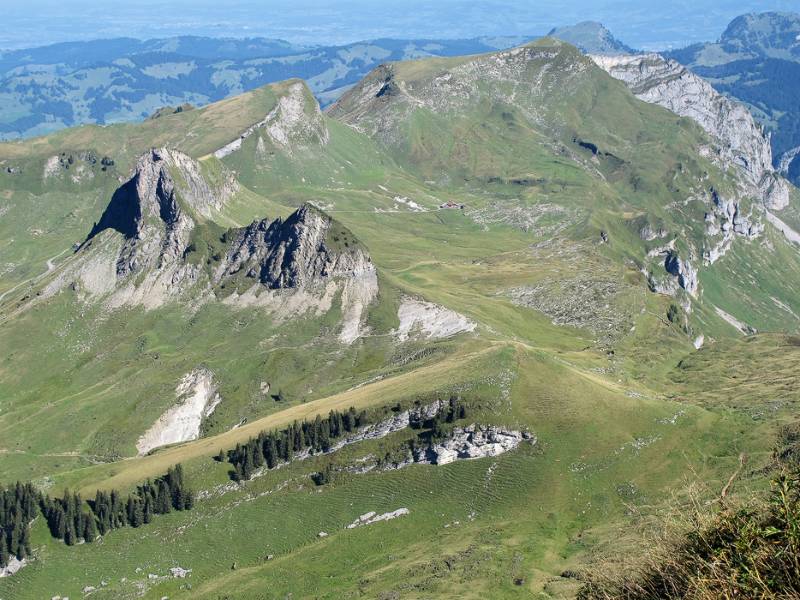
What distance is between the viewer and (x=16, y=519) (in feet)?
612

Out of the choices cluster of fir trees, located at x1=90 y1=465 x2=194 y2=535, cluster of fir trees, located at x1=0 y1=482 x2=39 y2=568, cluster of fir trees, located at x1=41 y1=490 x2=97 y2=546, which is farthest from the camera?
cluster of fir trees, located at x1=90 y1=465 x2=194 y2=535

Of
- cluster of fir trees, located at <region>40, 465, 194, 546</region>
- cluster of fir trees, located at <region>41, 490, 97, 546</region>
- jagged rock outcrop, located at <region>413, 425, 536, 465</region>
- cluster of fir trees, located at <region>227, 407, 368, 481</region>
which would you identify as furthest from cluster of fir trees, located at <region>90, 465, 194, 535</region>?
jagged rock outcrop, located at <region>413, 425, 536, 465</region>

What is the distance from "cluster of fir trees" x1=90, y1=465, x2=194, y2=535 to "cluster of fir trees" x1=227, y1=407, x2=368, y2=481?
1231 cm

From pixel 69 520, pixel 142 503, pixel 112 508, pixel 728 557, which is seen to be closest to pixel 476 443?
pixel 142 503

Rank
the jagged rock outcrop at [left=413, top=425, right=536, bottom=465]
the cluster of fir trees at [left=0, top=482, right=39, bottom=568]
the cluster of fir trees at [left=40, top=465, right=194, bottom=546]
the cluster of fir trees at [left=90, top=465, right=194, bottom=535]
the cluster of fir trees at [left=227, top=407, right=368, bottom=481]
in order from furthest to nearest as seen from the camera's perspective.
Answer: the cluster of fir trees at [left=227, top=407, right=368, bottom=481] → the cluster of fir trees at [left=90, top=465, right=194, bottom=535] → the cluster of fir trees at [left=40, top=465, right=194, bottom=546] → the jagged rock outcrop at [left=413, top=425, right=536, bottom=465] → the cluster of fir trees at [left=0, top=482, right=39, bottom=568]

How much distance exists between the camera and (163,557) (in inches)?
6909

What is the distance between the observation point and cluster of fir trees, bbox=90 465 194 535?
188 meters

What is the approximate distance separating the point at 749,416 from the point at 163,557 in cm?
12831

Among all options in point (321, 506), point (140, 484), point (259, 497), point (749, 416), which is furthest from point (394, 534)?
point (749, 416)

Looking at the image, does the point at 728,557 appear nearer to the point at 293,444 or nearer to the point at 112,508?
the point at 293,444

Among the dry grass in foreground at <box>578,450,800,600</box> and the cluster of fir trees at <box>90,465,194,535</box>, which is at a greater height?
the dry grass in foreground at <box>578,450,800,600</box>

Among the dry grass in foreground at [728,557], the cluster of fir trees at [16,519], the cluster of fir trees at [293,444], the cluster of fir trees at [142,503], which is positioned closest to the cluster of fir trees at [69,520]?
the cluster of fir trees at [142,503]

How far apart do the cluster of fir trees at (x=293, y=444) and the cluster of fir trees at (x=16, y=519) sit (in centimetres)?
4512

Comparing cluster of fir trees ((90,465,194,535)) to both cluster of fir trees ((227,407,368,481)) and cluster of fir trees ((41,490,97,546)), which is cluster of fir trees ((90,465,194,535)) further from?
cluster of fir trees ((227,407,368,481))
